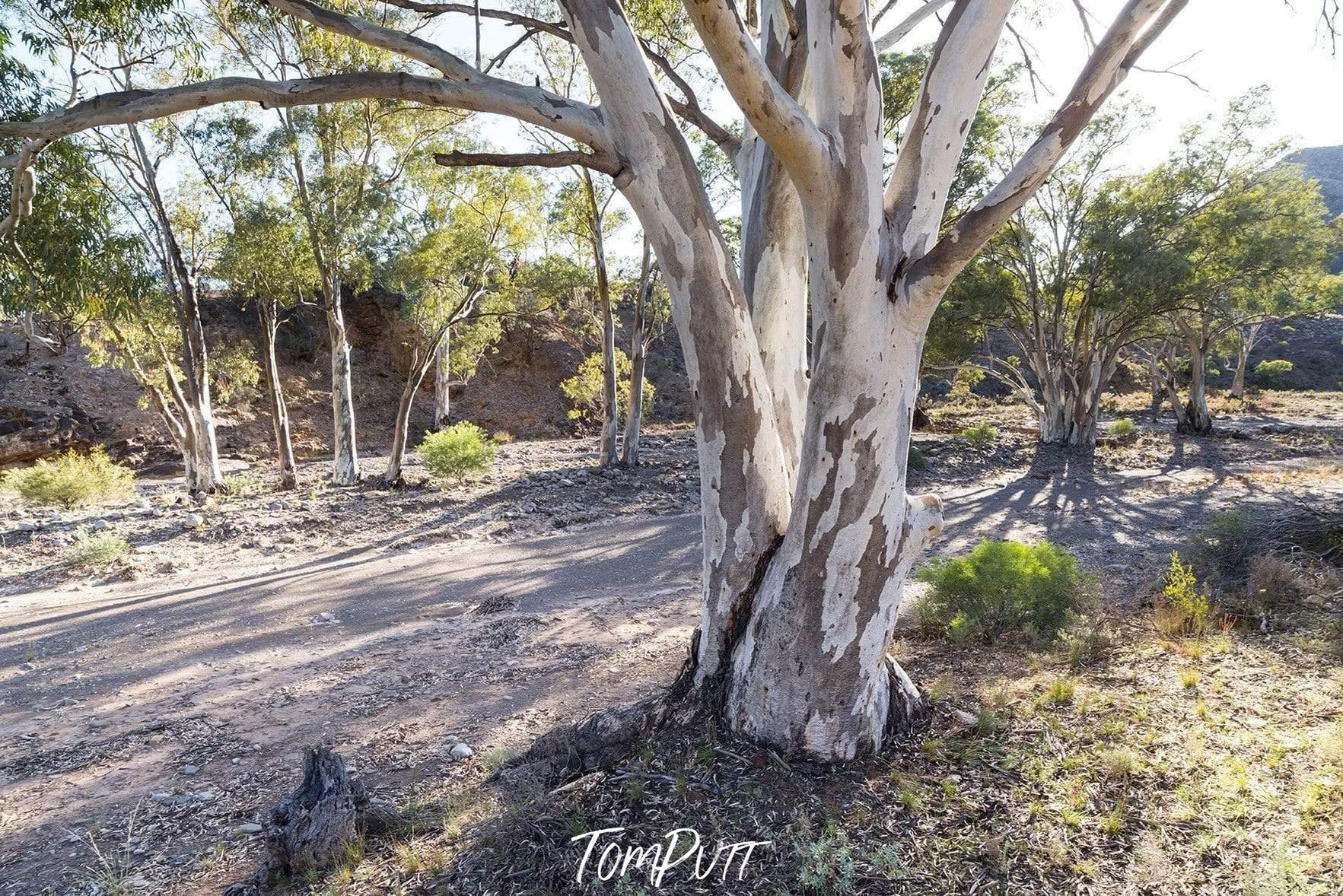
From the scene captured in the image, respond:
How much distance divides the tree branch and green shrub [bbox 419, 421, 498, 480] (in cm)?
1153

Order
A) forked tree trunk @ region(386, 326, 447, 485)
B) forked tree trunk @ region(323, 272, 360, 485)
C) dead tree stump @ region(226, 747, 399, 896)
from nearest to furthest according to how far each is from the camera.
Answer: dead tree stump @ region(226, 747, 399, 896)
forked tree trunk @ region(386, 326, 447, 485)
forked tree trunk @ region(323, 272, 360, 485)

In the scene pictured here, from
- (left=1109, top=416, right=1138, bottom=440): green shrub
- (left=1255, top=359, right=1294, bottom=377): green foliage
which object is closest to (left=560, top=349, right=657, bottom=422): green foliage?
(left=1109, top=416, right=1138, bottom=440): green shrub

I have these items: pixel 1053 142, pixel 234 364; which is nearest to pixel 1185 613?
pixel 1053 142

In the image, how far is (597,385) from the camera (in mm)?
18219

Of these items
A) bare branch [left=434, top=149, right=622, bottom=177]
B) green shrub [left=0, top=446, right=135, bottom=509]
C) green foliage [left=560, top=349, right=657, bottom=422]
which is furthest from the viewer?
green foliage [left=560, top=349, right=657, bottom=422]

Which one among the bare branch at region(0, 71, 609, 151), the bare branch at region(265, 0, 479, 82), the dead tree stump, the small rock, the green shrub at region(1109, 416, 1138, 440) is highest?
the bare branch at region(265, 0, 479, 82)

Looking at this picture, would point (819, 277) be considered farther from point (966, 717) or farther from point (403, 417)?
point (403, 417)

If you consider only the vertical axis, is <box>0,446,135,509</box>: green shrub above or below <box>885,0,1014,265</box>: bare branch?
below

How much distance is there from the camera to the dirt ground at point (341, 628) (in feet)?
10.2

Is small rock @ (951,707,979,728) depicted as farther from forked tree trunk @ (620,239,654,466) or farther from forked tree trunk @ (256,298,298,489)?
forked tree trunk @ (256,298,298,489)

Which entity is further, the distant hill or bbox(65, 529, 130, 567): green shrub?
the distant hill

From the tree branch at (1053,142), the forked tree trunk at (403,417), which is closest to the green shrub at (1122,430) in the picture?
the forked tree trunk at (403,417)

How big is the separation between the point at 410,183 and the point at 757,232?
12630 millimetres

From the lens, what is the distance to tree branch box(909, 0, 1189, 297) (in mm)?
2309
